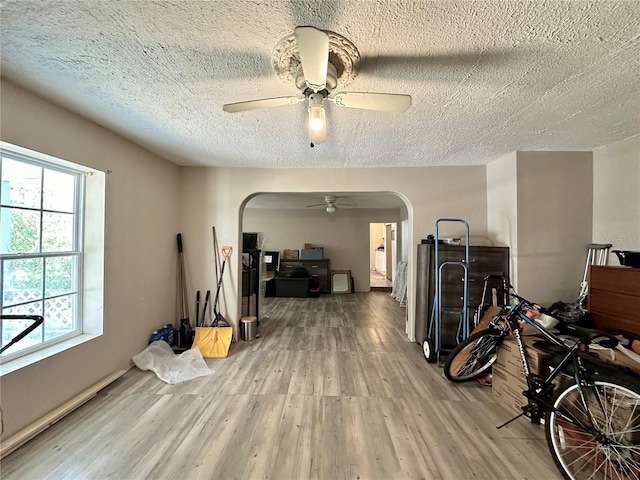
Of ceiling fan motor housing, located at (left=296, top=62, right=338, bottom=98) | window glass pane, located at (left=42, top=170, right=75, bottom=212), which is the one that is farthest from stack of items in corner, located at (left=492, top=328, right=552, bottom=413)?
window glass pane, located at (left=42, top=170, right=75, bottom=212)

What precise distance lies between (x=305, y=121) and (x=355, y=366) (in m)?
2.57

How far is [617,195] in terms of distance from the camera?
2504 mm

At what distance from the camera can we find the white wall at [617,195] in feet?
7.69

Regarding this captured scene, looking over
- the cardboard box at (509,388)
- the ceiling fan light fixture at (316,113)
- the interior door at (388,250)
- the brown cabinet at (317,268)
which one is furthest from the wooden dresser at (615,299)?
the interior door at (388,250)

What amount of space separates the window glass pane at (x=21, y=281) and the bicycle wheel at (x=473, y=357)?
354 cm

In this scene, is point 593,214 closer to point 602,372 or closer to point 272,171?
point 602,372

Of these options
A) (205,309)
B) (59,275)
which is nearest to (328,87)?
(59,275)

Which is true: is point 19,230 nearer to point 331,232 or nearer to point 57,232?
point 57,232

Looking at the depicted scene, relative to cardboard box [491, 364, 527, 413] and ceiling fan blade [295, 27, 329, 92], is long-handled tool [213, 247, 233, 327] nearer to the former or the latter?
ceiling fan blade [295, 27, 329, 92]

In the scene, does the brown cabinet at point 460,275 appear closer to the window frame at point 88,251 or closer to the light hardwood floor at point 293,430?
the light hardwood floor at point 293,430

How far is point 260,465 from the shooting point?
5.10 feet

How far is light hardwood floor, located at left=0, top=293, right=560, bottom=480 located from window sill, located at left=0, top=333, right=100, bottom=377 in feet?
1.67

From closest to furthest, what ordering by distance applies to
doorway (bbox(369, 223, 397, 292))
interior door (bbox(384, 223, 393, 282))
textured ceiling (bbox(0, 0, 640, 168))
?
textured ceiling (bbox(0, 0, 640, 168)) < doorway (bbox(369, 223, 397, 292)) < interior door (bbox(384, 223, 393, 282))

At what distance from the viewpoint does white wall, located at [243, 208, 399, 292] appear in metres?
7.36
